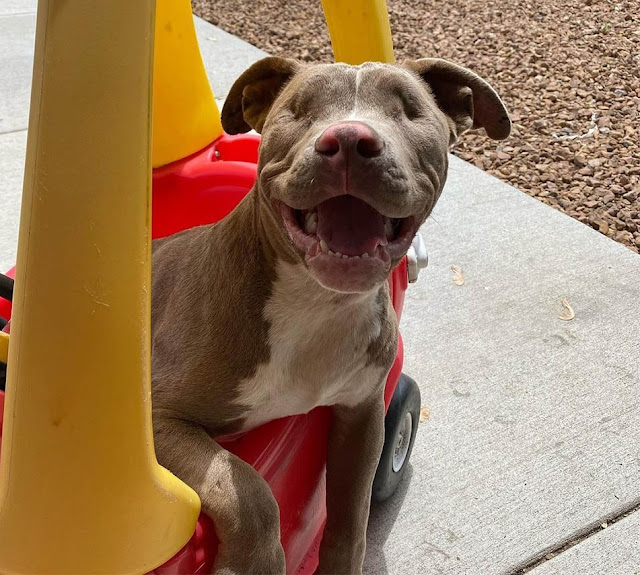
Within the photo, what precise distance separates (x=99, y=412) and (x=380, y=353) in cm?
91

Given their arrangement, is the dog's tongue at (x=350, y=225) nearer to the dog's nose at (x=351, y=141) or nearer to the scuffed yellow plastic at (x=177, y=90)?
the dog's nose at (x=351, y=141)

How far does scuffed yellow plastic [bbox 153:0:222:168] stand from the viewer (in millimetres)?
3098

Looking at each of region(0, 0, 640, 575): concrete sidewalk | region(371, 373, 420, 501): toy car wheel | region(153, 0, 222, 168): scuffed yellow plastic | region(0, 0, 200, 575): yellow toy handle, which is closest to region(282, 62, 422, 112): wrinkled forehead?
region(0, 0, 200, 575): yellow toy handle

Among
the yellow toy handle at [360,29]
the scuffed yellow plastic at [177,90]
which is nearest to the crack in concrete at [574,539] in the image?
the yellow toy handle at [360,29]

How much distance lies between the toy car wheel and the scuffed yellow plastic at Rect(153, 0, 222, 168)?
122 centimetres

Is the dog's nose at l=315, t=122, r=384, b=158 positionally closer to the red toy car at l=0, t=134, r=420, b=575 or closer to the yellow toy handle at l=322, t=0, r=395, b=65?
the red toy car at l=0, t=134, r=420, b=575

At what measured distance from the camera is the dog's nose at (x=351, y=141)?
5.63 feet

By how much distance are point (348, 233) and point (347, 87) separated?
355mm

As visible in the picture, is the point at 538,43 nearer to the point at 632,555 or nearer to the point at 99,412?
the point at 632,555

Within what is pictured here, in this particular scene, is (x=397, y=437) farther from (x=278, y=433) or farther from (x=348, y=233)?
(x=348, y=233)

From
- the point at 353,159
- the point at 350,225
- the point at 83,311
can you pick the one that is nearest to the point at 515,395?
the point at 350,225

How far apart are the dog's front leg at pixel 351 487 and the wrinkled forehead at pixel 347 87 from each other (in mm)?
817

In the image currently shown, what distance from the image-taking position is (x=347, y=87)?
6.57ft

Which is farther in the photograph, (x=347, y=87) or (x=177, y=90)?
(x=177, y=90)
